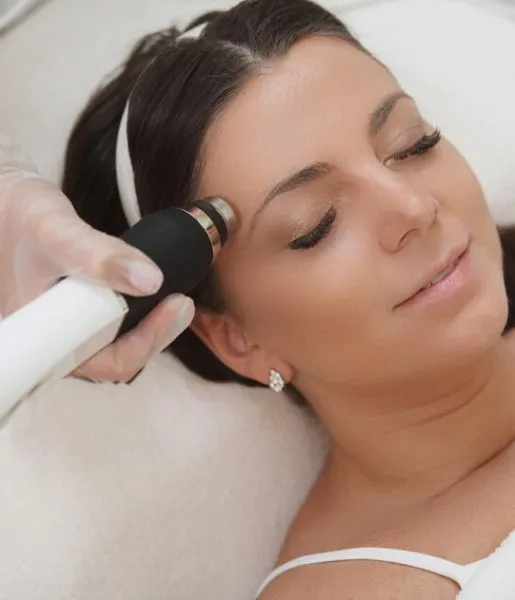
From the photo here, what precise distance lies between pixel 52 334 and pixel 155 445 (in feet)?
1.76

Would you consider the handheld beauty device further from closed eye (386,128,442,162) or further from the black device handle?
closed eye (386,128,442,162)

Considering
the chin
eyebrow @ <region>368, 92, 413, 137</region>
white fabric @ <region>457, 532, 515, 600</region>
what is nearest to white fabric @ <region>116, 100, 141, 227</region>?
eyebrow @ <region>368, 92, 413, 137</region>

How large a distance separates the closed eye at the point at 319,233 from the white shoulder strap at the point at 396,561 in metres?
0.37

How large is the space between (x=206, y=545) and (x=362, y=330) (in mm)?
456

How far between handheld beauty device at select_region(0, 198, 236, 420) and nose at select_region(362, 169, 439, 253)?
16cm

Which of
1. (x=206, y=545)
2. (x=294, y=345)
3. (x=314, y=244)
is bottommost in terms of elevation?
(x=206, y=545)

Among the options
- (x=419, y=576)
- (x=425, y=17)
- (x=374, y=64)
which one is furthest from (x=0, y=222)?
(x=425, y=17)

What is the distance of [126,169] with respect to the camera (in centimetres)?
104

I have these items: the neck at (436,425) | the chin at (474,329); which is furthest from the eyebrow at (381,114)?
the neck at (436,425)

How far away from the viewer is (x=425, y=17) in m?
1.54

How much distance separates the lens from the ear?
3.42ft

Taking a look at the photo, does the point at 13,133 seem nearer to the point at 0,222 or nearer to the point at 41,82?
the point at 41,82

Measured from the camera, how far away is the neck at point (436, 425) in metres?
1.04

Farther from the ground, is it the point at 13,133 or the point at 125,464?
the point at 13,133
